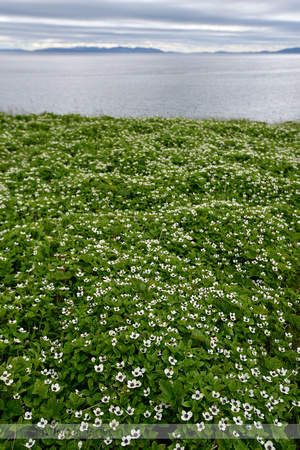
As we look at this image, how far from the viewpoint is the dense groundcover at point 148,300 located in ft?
11.0

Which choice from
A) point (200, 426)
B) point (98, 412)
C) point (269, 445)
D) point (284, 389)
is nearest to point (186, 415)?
point (200, 426)

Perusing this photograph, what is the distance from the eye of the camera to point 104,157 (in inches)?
448

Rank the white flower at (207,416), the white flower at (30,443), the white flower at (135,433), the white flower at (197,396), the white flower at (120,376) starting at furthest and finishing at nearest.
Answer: the white flower at (120,376), the white flower at (197,396), the white flower at (207,416), the white flower at (135,433), the white flower at (30,443)

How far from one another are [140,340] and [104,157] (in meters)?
8.79

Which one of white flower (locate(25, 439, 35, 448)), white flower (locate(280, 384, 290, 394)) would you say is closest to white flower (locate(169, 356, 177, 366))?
white flower (locate(280, 384, 290, 394))

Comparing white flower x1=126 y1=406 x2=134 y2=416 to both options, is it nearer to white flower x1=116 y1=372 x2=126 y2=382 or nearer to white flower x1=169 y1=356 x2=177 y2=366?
white flower x1=116 y1=372 x2=126 y2=382

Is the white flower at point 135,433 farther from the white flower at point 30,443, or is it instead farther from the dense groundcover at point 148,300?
the white flower at point 30,443

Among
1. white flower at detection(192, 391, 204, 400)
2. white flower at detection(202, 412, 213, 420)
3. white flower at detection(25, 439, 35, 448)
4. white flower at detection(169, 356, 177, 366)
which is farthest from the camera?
white flower at detection(169, 356, 177, 366)

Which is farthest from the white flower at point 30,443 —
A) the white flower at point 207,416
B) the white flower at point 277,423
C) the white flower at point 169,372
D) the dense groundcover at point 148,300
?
the white flower at point 277,423

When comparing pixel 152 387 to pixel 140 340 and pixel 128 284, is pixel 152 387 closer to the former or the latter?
pixel 140 340

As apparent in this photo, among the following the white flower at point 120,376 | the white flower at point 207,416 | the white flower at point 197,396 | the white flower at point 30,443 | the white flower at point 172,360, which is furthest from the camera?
the white flower at point 172,360

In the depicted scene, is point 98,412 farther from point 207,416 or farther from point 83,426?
point 207,416

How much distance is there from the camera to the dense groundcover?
3.34 m

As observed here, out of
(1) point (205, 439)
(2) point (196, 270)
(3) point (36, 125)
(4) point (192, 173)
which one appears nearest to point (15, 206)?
(2) point (196, 270)
